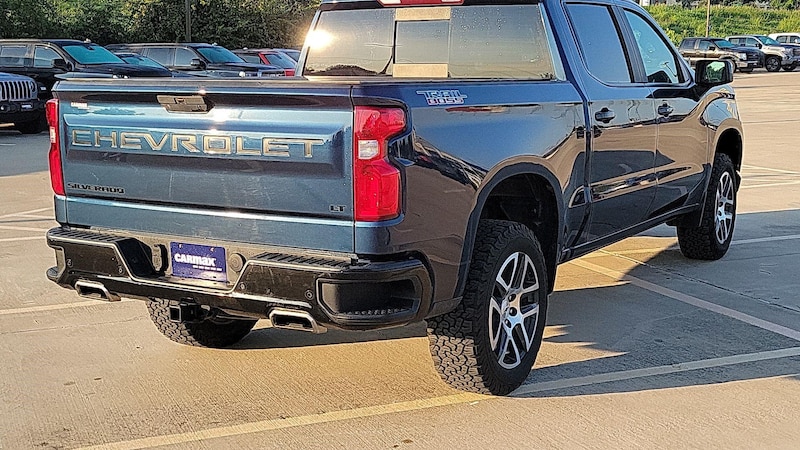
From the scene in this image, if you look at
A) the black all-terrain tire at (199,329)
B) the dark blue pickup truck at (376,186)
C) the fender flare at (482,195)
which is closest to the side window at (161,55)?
the dark blue pickup truck at (376,186)

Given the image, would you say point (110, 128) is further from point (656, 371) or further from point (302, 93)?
point (656, 371)

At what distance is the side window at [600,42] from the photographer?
18.5 feet

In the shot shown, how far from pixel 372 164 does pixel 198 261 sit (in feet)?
3.12

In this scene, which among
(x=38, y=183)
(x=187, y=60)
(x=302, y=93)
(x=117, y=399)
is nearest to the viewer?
(x=302, y=93)

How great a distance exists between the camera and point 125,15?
116 ft

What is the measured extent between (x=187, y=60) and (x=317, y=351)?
20.6 meters

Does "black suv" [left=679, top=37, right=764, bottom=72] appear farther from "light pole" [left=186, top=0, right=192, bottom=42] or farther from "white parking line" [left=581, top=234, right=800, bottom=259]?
"white parking line" [left=581, top=234, right=800, bottom=259]

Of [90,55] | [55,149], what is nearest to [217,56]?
[90,55]

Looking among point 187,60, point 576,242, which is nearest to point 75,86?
point 576,242

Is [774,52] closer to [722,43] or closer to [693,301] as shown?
[722,43]

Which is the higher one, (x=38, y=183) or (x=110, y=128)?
(x=110, y=128)

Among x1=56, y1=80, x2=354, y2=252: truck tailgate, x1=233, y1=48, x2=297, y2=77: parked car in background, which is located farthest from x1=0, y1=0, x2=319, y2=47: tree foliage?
x1=56, y1=80, x2=354, y2=252: truck tailgate

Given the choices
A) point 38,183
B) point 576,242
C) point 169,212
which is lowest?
point 38,183

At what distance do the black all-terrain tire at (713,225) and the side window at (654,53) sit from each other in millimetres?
972
